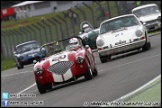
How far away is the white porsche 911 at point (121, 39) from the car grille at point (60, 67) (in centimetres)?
567

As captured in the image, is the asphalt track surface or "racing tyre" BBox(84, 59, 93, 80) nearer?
the asphalt track surface

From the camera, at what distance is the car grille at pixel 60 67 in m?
15.8

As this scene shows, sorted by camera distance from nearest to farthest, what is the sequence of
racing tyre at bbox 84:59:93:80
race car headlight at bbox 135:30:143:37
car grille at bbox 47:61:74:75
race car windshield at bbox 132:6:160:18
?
car grille at bbox 47:61:74:75 < racing tyre at bbox 84:59:93:80 < race car headlight at bbox 135:30:143:37 < race car windshield at bbox 132:6:160:18

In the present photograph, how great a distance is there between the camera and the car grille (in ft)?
51.8

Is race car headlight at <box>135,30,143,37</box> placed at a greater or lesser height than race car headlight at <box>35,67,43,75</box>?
greater

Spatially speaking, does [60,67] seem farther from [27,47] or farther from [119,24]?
[27,47]

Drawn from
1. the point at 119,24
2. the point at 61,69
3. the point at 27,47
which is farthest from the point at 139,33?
the point at 27,47

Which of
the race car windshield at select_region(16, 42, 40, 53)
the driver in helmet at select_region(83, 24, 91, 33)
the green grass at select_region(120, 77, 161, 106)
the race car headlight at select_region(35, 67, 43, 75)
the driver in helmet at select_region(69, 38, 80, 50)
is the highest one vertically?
the driver in helmet at select_region(69, 38, 80, 50)

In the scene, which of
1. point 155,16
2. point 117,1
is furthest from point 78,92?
point 117,1

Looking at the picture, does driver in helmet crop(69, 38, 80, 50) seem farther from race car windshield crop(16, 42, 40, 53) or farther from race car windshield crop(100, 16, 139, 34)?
race car windshield crop(16, 42, 40, 53)

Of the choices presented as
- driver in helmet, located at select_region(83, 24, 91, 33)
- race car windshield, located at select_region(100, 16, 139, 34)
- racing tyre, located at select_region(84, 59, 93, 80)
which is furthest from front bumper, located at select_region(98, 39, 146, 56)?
driver in helmet, located at select_region(83, 24, 91, 33)

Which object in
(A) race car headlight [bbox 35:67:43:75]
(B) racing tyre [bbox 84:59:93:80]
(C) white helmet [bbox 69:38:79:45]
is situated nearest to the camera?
(A) race car headlight [bbox 35:67:43:75]

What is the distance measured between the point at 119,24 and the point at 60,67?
7156 millimetres

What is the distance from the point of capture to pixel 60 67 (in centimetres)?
1580
